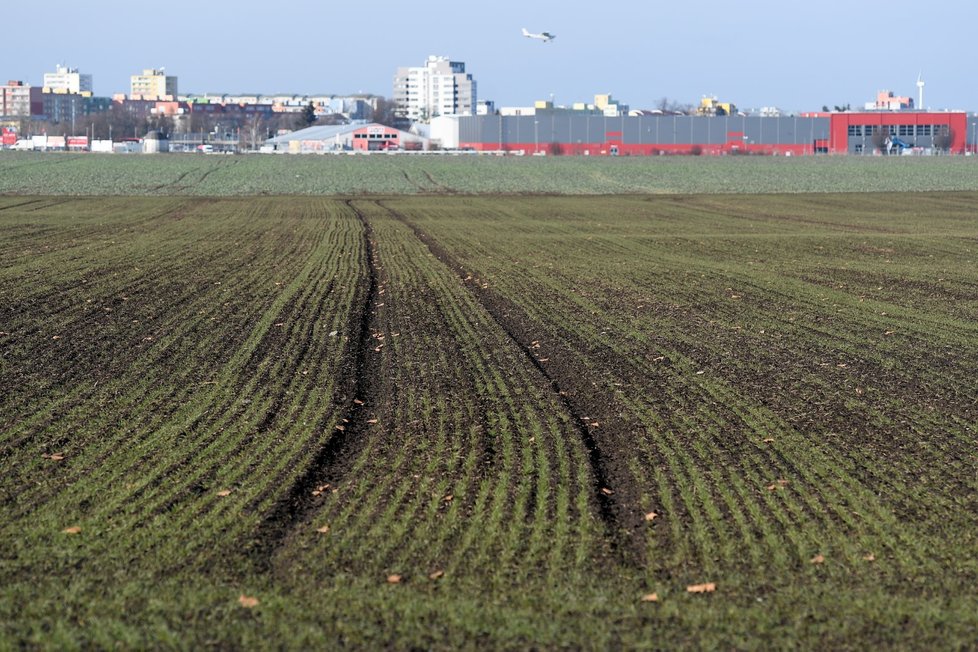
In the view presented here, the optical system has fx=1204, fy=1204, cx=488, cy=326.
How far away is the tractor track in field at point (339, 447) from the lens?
8180 millimetres

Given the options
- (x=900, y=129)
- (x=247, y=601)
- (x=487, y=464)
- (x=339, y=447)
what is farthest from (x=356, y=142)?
(x=247, y=601)

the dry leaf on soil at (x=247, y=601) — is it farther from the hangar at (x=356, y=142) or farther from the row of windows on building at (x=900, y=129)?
the hangar at (x=356, y=142)

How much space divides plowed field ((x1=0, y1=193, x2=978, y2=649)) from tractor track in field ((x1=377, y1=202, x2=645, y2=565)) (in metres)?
0.04

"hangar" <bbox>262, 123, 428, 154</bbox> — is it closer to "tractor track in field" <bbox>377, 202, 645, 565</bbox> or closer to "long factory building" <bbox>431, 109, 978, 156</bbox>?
"long factory building" <bbox>431, 109, 978, 156</bbox>

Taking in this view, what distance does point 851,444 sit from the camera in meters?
10.8

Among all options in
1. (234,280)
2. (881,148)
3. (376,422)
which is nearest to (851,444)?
(376,422)

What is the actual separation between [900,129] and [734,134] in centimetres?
2002

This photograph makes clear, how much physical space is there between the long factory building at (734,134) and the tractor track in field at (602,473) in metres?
134

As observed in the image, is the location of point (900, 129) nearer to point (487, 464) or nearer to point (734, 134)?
point (734, 134)

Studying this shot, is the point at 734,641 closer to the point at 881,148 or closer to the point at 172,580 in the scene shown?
the point at 172,580

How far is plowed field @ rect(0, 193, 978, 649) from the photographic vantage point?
6941 millimetres

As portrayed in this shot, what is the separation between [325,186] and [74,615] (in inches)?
2708

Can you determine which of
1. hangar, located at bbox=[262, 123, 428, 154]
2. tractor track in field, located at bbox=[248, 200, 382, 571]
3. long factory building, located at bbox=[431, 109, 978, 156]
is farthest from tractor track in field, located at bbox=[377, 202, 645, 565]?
hangar, located at bbox=[262, 123, 428, 154]

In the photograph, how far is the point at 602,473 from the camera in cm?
977
